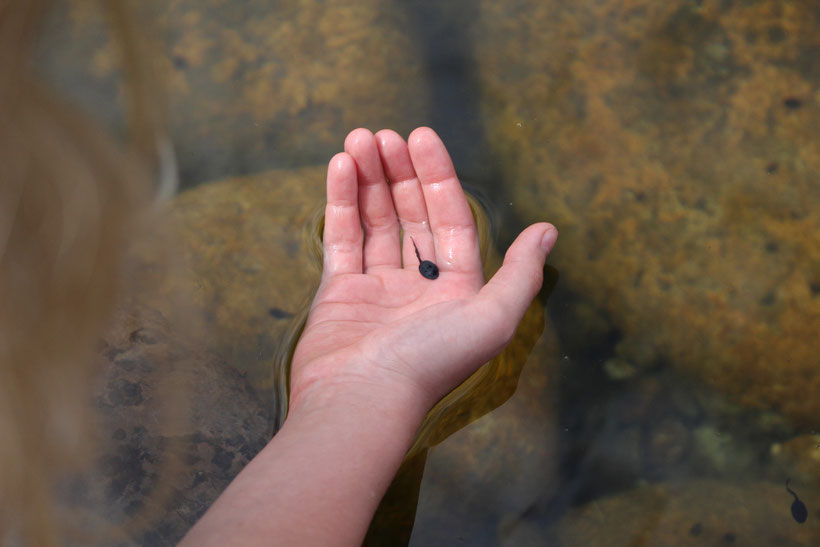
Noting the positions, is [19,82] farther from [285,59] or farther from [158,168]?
[285,59]

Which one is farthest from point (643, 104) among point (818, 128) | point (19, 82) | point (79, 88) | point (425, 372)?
point (19, 82)

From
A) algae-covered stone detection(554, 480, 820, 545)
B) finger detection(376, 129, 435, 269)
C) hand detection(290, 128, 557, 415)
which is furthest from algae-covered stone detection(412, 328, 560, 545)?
finger detection(376, 129, 435, 269)

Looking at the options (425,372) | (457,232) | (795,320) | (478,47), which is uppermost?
(478,47)

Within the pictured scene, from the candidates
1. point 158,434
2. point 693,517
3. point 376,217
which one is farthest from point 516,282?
point 158,434

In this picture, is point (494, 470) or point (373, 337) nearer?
point (373, 337)

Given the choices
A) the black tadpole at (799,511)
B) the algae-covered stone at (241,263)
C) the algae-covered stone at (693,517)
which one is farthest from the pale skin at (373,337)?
the black tadpole at (799,511)

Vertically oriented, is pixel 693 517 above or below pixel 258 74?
below

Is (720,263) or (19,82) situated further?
(19,82)

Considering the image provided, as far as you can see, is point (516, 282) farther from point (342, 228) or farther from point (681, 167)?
point (681, 167)
